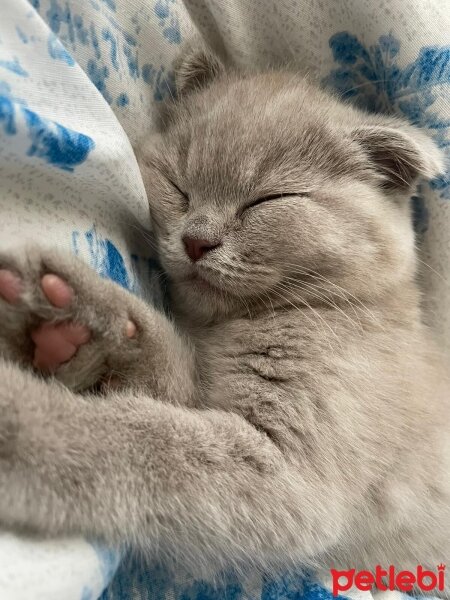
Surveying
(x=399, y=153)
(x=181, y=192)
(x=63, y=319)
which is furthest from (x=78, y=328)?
(x=399, y=153)

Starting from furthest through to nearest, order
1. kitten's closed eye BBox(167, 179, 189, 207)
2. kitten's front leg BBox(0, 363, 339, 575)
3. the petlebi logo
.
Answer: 1. kitten's closed eye BBox(167, 179, 189, 207)
2. the petlebi logo
3. kitten's front leg BBox(0, 363, 339, 575)

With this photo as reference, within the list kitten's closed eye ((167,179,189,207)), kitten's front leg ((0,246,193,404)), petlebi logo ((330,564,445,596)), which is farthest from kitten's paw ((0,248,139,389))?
petlebi logo ((330,564,445,596))

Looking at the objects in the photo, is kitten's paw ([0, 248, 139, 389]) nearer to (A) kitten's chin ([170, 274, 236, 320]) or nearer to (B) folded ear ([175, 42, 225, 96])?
(A) kitten's chin ([170, 274, 236, 320])

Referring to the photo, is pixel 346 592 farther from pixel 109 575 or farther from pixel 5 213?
pixel 5 213

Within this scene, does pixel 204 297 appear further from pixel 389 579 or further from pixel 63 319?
pixel 389 579

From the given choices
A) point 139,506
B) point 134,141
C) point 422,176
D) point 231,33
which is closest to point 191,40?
point 231,33

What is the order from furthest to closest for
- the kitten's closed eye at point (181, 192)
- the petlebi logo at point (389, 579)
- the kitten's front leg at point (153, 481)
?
the kitten's closed eye at point (181, 192), the petlebi logo at point (389, 579), the kitten's front leg at point (153, 481)

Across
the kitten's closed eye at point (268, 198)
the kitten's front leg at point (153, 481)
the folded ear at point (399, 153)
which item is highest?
the folded ear at point (399, 153)

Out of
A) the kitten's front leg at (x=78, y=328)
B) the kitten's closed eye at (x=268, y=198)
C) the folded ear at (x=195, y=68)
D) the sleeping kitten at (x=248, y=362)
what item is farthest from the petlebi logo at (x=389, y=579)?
the folded ear at (x=195, y=68)

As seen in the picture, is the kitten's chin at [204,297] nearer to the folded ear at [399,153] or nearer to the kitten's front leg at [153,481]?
the kitten's front leg at [153,481]
